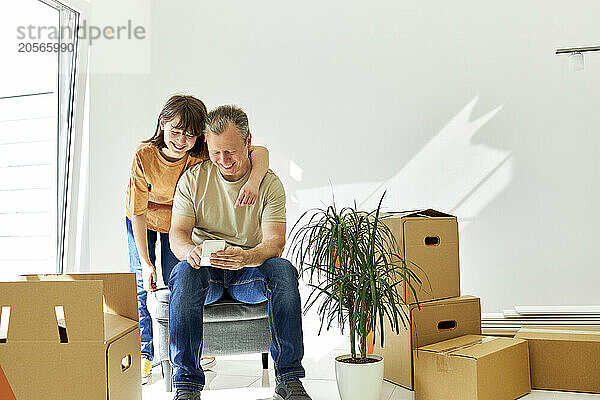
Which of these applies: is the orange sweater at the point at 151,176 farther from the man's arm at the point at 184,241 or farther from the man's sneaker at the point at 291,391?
the man's sneaker at the point at 291,391

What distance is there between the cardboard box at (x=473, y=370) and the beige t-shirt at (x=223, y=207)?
81cm

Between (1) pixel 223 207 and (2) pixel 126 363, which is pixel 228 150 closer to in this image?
(1) pixel 223 207

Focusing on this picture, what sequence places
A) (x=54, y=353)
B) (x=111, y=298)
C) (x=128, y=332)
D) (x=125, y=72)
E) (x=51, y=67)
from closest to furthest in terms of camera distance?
(x=54, y=353) → (x=128, y=332) → (x=111, y=298) → (x=51, y=67) → (x=125, y=72)

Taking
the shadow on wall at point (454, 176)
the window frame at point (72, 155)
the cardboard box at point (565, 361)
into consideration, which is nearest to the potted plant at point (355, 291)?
the cardboard box at point (565, 361)

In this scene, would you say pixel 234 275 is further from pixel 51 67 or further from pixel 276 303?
pixel 51 67

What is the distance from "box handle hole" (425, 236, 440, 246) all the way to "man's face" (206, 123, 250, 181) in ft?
2.83

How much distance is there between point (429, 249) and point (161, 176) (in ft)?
3.92

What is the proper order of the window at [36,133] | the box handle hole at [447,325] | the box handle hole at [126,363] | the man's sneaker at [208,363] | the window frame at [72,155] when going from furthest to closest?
the window frame at [72,155]
the window at [36,133]
the man's sneaker at [208,363]
the box handle hole at [447,325]
the box handle hole at [126,363]

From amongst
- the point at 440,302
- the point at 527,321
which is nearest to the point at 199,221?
the point at 440,302

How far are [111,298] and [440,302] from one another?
134cm

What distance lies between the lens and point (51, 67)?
11.3 feet

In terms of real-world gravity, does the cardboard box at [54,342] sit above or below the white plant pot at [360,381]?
above

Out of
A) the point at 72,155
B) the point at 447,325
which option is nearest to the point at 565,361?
the point at 447,325

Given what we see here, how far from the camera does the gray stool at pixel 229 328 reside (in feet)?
7.86
